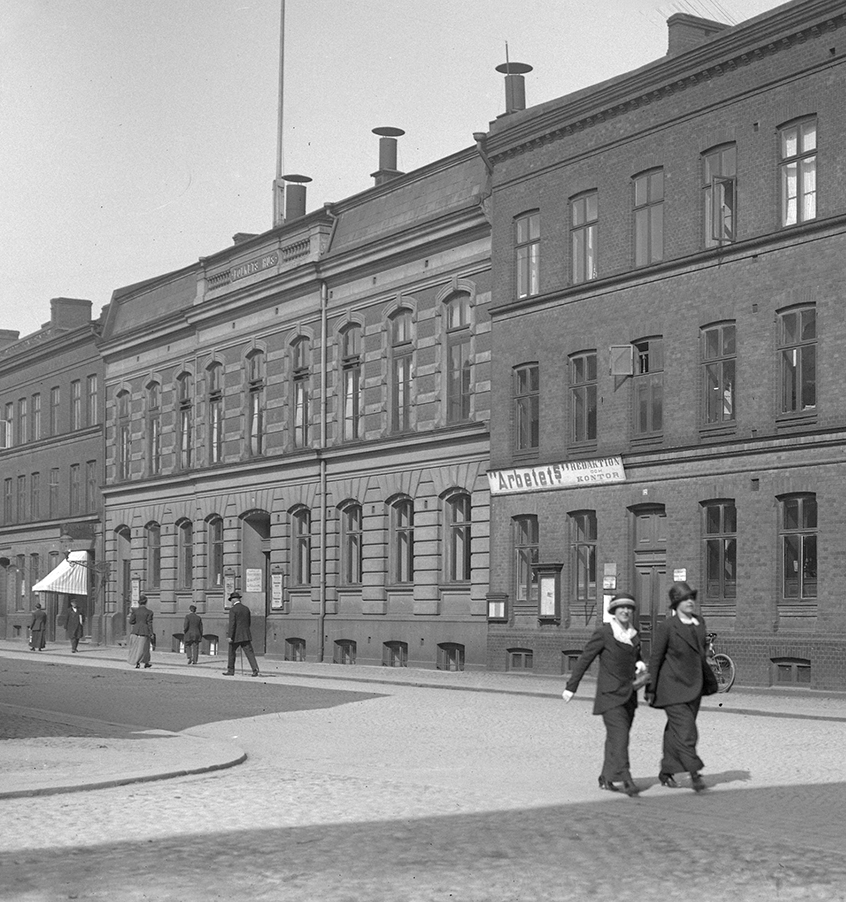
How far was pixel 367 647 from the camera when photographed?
141ft

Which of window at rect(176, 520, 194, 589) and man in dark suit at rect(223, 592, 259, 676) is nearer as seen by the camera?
man in dark suit at rect(223, 592, 259, 676)

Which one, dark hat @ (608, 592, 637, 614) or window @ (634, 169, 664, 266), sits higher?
window @ (634, 169, 664, 266)

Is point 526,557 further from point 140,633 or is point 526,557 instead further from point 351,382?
point 140,633

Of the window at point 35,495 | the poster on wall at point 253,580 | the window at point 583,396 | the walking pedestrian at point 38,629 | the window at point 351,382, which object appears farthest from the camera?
the window at point 35,495

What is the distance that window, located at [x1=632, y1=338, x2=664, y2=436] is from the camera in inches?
1336

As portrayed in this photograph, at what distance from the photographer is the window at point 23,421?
6862cm

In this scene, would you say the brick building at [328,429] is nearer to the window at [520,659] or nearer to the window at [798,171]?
the window at [520,659]

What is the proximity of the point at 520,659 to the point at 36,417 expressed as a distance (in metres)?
35.8

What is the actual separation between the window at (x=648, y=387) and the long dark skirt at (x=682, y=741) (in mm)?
19180

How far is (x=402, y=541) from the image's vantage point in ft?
139

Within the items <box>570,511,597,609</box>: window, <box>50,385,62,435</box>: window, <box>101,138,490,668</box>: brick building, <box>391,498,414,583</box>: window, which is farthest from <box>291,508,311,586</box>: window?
<box>50,385,62,435</box>: window

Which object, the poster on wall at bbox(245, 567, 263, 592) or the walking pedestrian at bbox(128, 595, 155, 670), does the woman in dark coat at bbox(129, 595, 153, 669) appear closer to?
the walking pedestrian at bbox(128, 595, 155, 670)

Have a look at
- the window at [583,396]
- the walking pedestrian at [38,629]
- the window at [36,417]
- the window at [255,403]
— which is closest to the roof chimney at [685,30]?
the window at [583,396]

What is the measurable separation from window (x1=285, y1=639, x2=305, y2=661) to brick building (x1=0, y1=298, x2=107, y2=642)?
45.4 feet
